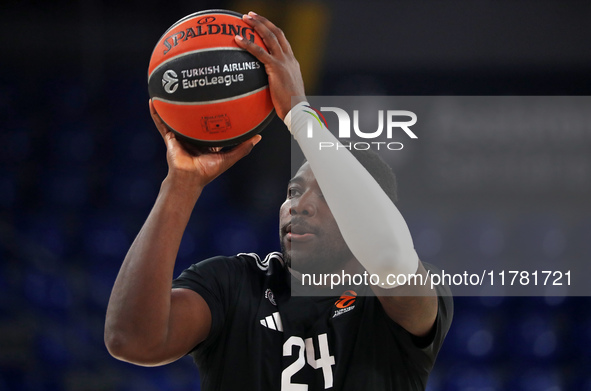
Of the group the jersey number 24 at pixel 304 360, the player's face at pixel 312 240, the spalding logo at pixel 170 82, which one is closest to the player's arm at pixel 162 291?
the spalding logo at pixel 170 82

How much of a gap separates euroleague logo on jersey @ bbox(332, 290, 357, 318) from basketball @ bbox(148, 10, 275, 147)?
0.61 m

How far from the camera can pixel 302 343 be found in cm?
176

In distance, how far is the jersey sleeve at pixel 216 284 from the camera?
68.0 inches

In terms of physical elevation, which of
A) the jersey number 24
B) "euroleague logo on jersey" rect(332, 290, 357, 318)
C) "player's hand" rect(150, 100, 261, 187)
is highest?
"player's hand" rect(150, 100, 261, 187)

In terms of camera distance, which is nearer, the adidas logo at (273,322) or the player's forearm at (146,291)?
the player's forearm at (146,291)

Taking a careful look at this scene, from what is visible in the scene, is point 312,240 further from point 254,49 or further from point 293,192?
point 254,49

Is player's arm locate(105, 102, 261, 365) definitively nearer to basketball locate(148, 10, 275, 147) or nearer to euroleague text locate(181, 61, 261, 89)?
basketball locate(148, 10, 275, 147)

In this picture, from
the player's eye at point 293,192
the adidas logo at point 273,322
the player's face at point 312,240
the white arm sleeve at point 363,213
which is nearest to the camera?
the white arm sleeve at point 363,213

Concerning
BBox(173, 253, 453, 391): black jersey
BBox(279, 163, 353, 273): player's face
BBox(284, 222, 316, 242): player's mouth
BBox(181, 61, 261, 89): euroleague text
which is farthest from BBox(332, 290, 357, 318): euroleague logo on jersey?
BBox(181, 61, 261, 89): euroleague text

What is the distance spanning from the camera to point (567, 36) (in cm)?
434

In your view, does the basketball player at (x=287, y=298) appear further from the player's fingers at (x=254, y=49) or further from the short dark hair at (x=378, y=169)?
the short dark hair at (x=378, y=169)

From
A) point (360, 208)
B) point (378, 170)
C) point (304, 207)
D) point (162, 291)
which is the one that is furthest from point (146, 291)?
point (378, 170)

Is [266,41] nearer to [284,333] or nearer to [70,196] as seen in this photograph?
[284,333]

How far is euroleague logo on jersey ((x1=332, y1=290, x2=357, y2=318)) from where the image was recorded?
1.82 metres
